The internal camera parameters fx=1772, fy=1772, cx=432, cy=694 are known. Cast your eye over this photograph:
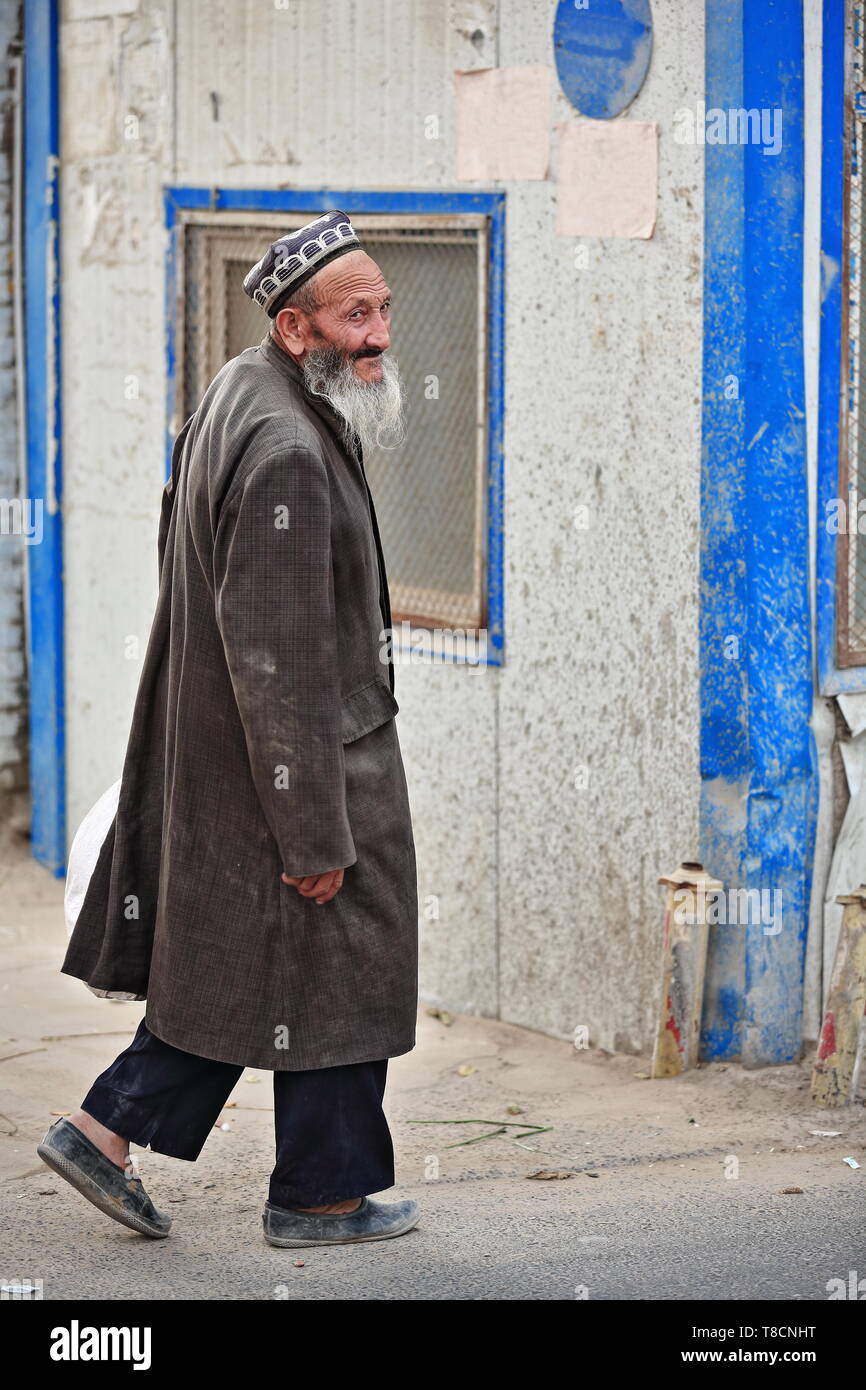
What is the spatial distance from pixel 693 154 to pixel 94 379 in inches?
97.2

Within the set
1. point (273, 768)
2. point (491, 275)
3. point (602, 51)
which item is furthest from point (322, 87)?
point (273, 768)

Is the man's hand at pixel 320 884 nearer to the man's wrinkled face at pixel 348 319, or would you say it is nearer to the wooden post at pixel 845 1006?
the man's wrinkled face at pixel 348 319

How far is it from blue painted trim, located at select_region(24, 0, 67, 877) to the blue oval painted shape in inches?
85.7

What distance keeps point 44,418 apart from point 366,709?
3323 millimetres

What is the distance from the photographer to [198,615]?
3428 millimetres

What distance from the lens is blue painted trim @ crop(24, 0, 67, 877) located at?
20.3ft

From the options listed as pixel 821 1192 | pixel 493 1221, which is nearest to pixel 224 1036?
pixel 493 1221

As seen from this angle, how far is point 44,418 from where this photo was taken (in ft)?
20.8

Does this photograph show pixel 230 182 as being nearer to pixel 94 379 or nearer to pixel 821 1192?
pixel 94 379

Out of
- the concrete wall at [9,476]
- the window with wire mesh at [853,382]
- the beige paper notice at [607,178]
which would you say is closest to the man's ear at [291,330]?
the beige paper notice at [607,178]

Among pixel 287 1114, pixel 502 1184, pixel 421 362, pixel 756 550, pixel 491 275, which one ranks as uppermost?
pixel 491 275

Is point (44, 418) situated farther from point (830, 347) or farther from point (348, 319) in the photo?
point (348, 319)

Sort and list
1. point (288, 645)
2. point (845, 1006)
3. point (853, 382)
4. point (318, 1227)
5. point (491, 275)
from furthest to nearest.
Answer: point (491, 275)
point (853, 382)
point (845, 1006)
point (318, 1227)
point (288, 645)

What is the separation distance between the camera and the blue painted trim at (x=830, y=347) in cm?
450
